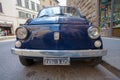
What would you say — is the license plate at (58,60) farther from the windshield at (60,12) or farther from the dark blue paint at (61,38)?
the windshield at (60,12)

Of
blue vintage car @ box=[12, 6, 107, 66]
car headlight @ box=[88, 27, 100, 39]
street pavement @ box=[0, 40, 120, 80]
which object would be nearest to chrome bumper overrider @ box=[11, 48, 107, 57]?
blue vintage car @ box=[12, 6, 107, 66]

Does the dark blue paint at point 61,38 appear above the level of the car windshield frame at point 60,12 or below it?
below

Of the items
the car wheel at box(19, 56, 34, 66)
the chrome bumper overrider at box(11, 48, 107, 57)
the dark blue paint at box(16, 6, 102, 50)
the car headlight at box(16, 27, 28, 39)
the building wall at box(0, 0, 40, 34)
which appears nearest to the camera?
the chrome bumper overrider at box(11, 48, 107, 57)

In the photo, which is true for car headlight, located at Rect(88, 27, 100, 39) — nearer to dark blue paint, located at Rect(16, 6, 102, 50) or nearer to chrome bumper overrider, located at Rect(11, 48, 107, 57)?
dark blue paint, located at Rect(16, 6, 102, 50)

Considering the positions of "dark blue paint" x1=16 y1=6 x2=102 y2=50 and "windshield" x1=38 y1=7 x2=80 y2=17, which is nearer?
"dark blue paint" x1=16 y1=6 x2=102 y2=50

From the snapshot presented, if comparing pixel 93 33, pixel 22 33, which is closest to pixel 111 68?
pixel 93 33

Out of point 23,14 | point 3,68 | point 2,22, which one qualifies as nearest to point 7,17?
point 2,22

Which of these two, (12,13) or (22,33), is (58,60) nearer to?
(22,33)

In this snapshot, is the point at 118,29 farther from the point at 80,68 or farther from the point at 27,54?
the point at 27,54

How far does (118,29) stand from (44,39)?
6508mm

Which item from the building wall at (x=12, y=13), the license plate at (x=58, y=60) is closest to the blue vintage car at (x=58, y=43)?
the license plate at (x=58, y=60)

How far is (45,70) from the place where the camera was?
10.9 ft

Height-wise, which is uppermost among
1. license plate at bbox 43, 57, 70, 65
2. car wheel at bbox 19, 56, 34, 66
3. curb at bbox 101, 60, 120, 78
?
license plate at bbox 43, 57, 70, 65

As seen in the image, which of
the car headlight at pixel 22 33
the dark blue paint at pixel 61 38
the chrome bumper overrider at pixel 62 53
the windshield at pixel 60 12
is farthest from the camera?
the windshield at pixel 60 12
